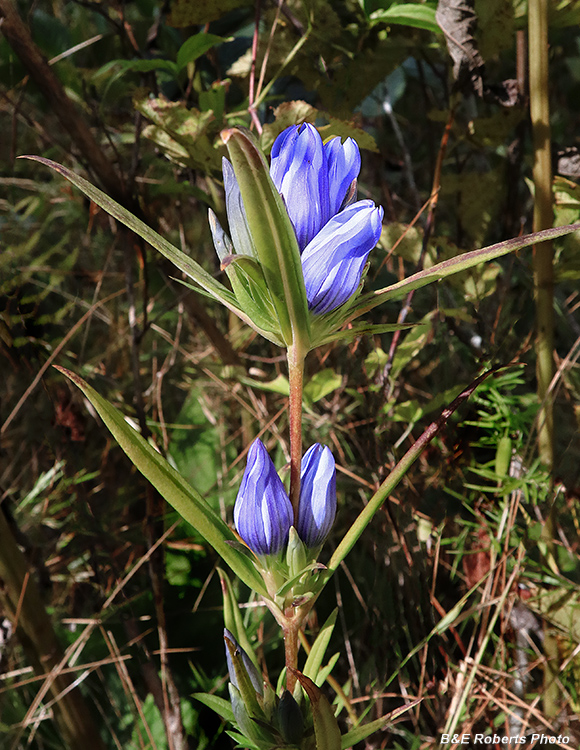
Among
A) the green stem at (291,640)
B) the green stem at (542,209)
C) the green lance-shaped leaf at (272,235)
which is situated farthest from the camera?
the green stem at (542,209)

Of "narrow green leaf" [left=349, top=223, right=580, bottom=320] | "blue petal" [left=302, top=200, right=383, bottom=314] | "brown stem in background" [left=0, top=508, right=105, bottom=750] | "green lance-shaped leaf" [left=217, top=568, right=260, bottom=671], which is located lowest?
"brown stem in background" [left=0, top=508, right=105, bottom=750]

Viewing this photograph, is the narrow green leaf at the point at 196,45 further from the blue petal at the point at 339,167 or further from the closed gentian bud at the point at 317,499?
Result: the closed gentian bud at the point at 317,499

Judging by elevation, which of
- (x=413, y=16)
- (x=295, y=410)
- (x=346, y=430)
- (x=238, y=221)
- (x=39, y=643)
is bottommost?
(x=39, y=643)

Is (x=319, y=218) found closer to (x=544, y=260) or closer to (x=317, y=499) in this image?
(x=317, y=499)

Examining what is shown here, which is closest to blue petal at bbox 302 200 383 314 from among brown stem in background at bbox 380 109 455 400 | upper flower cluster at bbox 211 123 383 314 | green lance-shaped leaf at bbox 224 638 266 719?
upper flower cluster at bbox 211 123 383 314

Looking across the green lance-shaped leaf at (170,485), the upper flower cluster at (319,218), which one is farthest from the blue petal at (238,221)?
the green lance-shaped leaf at (170,485)

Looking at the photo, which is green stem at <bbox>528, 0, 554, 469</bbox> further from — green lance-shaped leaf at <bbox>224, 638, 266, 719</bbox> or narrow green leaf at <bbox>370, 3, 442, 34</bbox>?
green lance-shaped leaf at <bbox>224, 638, 266, 719</bbox>

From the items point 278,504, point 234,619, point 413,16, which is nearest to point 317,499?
point 278,504

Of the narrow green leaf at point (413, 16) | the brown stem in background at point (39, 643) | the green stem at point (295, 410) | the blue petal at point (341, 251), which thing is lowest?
the brown stem in background at point (39, 643)
